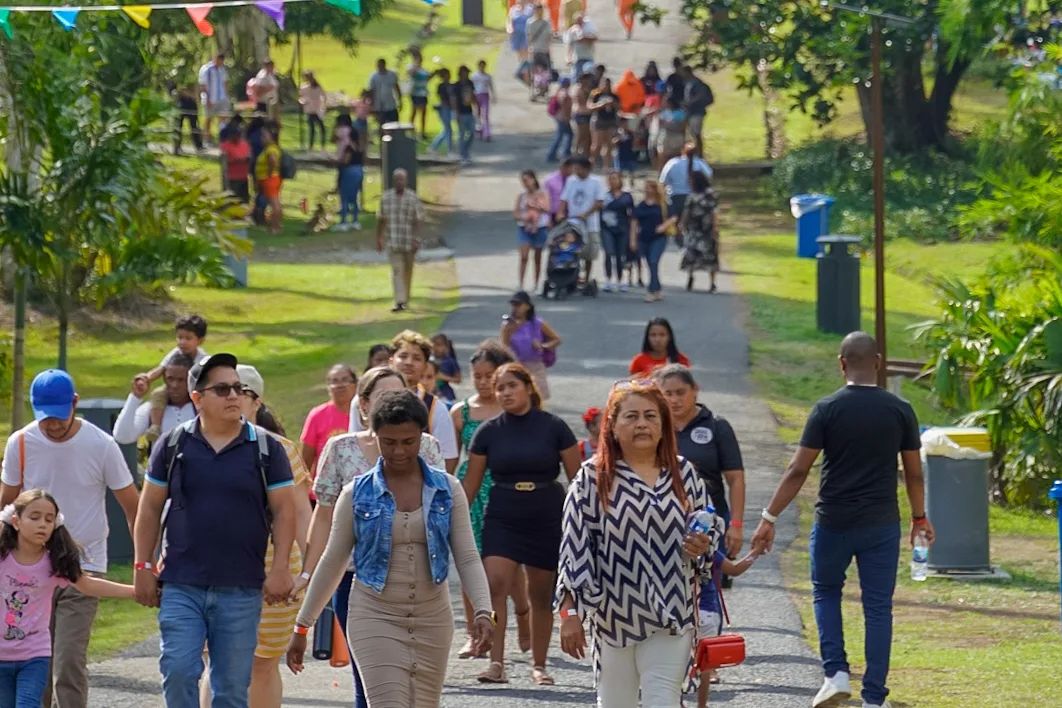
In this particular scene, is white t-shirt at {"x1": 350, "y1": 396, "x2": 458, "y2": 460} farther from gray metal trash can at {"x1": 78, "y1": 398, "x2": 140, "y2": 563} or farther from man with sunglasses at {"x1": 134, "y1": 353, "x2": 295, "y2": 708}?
gray metal trash can at {"x1": 78, "y1": 398, "x2": 140, "y2": 563}

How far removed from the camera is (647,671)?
736 cm

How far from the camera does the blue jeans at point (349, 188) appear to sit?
104 ft

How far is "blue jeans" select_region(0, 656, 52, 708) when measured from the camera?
8.36 metres

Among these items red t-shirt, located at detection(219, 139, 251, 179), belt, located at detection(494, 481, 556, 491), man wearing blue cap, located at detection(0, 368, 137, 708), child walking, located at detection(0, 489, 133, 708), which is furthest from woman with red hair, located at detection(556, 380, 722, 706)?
red t-shirt, located at detection(219, 139, 251, 179)

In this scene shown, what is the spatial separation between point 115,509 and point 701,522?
7.62 m

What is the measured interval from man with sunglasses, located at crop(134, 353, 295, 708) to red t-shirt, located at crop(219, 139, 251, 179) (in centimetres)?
2430

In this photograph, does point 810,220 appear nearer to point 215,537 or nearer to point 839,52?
point 839,52

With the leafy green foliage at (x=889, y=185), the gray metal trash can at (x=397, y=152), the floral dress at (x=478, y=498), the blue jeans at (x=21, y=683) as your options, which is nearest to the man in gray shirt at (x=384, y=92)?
the leafy green foliage at (x=889, y=185)

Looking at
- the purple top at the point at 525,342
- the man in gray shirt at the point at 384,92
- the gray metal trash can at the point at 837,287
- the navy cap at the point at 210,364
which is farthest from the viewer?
the man in gray shirt at the point at 384,92

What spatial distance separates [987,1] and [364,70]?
26930mm

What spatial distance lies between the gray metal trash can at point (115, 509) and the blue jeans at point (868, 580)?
604cm

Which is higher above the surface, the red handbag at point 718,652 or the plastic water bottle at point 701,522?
the plastic water bottle at point 701,522

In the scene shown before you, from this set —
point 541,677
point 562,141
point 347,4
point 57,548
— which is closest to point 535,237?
point 562,141

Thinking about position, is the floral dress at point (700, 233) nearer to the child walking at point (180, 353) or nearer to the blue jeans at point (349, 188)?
the blue jeans at point (349, 188)
